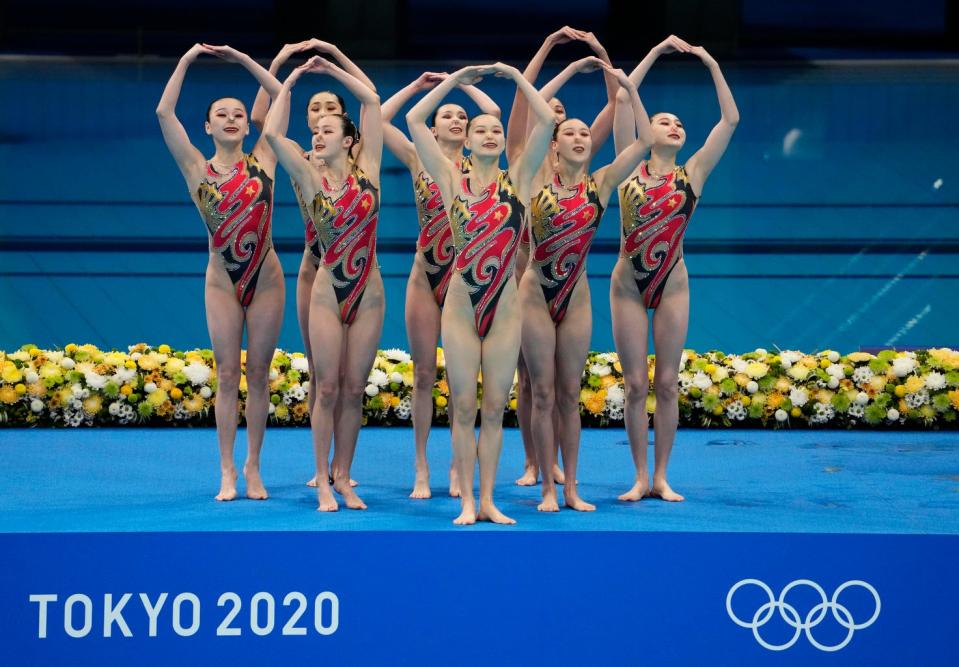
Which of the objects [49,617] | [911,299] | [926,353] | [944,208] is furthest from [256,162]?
[944,208]

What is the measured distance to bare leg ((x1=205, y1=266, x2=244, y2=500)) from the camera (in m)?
5.00

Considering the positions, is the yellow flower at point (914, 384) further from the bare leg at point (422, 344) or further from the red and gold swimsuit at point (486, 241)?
the red and gold swimsuit at point (486, 241)

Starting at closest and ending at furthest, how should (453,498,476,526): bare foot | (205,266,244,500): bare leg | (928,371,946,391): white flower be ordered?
1. (453,498,476,526): bare foot
2. (205,266,244,500): bare leg
3. (928,371,946,391): white flower

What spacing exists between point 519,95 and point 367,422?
272cm

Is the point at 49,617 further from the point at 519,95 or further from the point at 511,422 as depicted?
the point at 511,422

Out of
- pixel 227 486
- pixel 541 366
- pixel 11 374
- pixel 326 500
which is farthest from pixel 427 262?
pixel 11 374

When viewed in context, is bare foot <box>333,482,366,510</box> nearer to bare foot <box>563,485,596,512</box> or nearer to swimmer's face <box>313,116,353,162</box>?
bare foot <box>563,485,596,512</box>

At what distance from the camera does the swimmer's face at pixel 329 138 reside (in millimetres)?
4793

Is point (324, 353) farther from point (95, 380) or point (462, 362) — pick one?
point (95, 380)

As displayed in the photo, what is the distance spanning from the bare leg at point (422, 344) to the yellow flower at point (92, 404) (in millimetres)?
2468

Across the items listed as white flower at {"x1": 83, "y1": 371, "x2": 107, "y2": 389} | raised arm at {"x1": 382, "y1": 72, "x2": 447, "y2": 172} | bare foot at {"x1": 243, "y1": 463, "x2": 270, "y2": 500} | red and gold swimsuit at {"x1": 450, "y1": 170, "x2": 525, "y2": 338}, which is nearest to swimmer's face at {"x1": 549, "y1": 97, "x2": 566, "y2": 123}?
raised arm at {"x1": 382, "y1": 72, "x2": 447, "y2": 172}

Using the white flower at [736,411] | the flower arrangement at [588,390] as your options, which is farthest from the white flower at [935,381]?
the white flower at [736,411]

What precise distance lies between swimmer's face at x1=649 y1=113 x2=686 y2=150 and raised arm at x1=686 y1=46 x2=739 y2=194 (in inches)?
3.7

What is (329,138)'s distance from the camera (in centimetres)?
479
